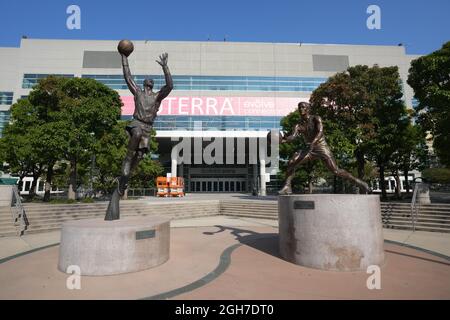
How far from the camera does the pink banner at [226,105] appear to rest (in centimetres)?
4429

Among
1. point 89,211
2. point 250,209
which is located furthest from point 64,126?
point 250,209

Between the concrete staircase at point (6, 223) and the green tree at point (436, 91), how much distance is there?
19939 mm

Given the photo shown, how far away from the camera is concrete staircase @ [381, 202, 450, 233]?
10.5 meters

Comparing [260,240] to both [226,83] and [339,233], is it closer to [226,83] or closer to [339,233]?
[339,233]

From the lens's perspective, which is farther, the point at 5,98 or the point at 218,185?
the point at 218,185

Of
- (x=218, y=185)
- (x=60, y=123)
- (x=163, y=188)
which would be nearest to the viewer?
(x=60, y=123)

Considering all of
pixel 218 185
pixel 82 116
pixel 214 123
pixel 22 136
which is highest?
pixel 214 123

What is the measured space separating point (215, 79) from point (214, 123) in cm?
860

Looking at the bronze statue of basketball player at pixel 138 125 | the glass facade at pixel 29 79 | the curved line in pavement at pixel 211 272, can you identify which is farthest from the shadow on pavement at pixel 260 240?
the glass facade at pixel 29 79

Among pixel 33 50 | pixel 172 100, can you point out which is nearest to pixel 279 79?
pixel 172 100

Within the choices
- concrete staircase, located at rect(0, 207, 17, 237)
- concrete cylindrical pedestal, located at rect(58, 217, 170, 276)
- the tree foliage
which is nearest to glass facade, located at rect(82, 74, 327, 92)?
the tree foliage

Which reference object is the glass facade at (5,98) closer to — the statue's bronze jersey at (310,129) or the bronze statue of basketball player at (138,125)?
the bronze statue of basketball player at (138,125)

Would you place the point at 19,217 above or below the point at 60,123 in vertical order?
below

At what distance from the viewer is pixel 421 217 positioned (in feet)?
37.3
